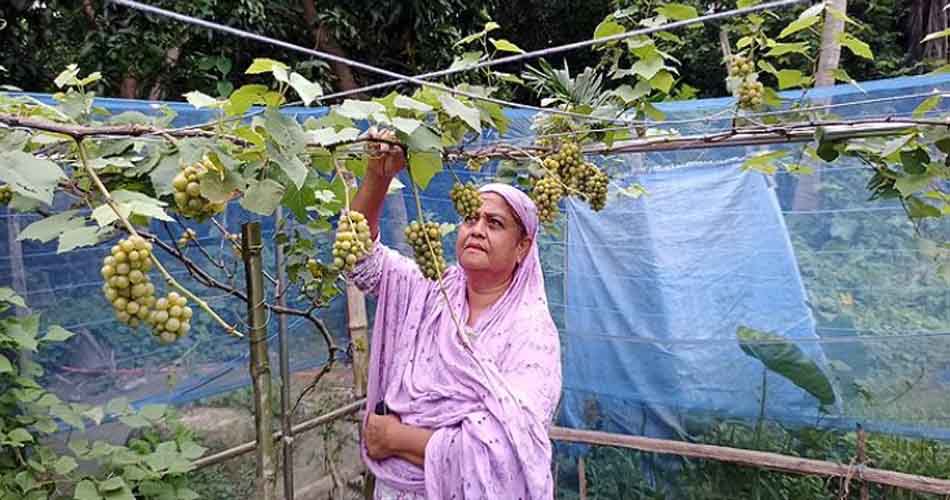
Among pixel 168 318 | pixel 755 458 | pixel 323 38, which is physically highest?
pixel 323 38

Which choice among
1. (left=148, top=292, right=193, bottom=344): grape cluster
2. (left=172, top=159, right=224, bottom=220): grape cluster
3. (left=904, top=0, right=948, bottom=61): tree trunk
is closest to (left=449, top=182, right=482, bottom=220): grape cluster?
(left=172, top=159, right=224, bottom=220): grape cluster

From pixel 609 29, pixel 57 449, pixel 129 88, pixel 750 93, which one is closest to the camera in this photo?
pixel 609 29

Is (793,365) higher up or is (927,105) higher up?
(927,105)

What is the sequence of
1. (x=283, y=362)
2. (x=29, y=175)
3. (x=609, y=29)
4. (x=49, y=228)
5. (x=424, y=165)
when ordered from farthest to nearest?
(x=283, y=362)
(x=609, y=29)
(x=424, y=165)
(x=49, y=228)
(x=29, y=175)

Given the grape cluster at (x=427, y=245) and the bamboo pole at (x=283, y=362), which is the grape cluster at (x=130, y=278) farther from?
the bamboo pole at (x=283, y=362)

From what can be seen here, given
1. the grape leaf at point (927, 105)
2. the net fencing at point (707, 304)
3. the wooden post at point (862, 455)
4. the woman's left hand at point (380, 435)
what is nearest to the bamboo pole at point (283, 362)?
the net fencing at point (707, 304)

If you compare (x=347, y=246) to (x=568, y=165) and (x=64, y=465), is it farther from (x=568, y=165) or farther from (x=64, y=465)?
(x=64, y=465)

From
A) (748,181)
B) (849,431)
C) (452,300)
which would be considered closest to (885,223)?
(748,181)

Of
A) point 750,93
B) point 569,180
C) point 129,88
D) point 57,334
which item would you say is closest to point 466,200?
point 569,180

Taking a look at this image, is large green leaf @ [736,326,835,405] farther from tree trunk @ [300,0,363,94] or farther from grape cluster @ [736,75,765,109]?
tree trunk @ [300,0,363,94]

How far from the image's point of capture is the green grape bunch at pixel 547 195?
1.81 meters

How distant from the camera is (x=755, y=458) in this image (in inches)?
110

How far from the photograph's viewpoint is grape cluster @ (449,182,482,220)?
142 cm

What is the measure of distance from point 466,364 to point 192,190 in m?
0.75
